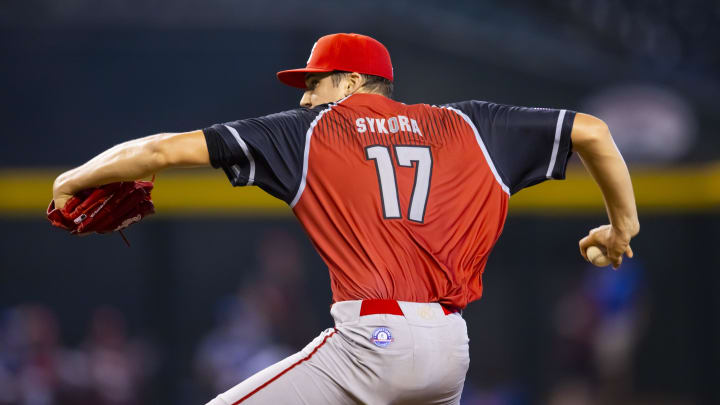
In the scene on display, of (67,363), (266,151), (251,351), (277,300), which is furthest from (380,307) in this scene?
(67,363)

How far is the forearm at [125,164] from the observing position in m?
2.50

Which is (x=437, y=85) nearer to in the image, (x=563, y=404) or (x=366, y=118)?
(x=563, y=404)

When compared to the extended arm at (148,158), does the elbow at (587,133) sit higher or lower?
lower

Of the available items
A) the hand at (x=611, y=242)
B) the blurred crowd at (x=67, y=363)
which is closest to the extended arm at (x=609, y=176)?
the hand at (x=611, y=242)

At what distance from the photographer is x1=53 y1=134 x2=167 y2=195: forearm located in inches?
98.6

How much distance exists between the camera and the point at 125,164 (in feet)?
8.29

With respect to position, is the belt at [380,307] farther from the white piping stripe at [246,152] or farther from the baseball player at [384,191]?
the white piping stripe at [246,152]

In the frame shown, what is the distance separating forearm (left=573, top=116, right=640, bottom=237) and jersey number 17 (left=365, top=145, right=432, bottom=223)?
1.46 ft

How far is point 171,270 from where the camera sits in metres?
7.14

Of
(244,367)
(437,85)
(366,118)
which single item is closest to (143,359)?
(244,367)

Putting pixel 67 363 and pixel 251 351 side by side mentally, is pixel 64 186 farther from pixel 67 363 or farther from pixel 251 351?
pixel 67 363

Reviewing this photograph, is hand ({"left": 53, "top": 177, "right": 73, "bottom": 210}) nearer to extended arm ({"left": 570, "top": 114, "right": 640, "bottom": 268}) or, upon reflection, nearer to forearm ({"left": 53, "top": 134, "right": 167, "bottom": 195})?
forearm ({"left": 53, "top": 134, "right": 167, "bottom": 195})

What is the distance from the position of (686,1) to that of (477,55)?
194 centimetres

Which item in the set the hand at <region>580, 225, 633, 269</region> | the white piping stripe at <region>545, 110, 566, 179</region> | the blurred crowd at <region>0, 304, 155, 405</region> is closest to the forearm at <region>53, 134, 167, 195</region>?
the white piping stripe at <region>545, 110, 566, 179</region>
